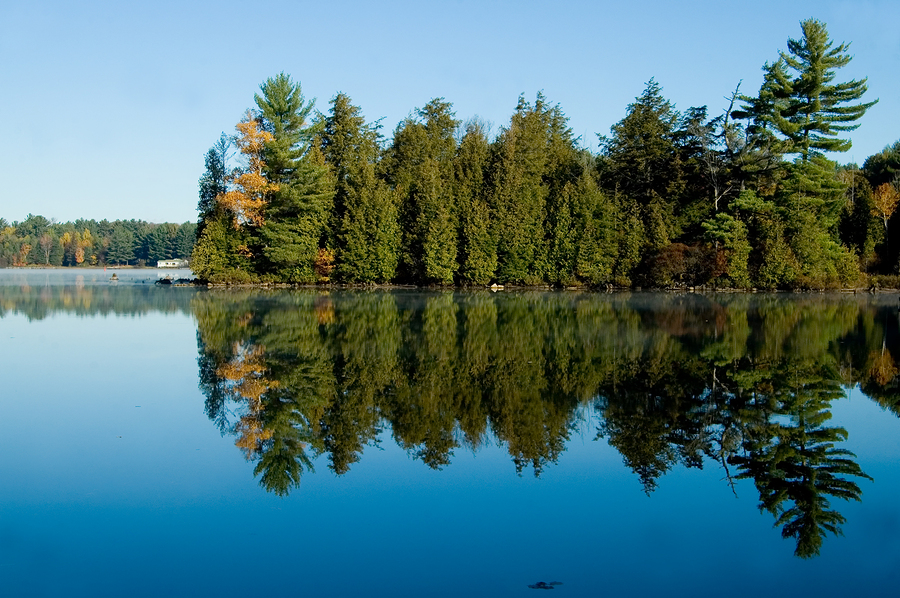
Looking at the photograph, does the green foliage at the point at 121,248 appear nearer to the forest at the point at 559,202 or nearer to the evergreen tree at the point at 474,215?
the forest at the point at 559,202

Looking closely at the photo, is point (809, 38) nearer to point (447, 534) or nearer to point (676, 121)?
point (676, 121)

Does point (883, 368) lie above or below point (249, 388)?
above

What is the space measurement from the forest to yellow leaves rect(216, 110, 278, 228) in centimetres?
11

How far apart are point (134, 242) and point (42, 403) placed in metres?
121

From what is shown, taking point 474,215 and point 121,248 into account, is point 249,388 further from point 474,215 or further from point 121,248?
point 121,248

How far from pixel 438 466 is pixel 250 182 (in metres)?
39.6

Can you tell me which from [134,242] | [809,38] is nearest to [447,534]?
[809,38]

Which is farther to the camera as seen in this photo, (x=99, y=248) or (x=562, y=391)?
(x=99, y=248)

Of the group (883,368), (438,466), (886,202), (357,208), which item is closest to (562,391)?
(438,466)

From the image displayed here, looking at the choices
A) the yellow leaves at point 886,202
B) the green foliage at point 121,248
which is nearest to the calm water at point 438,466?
the yellow leaves at point 886,202

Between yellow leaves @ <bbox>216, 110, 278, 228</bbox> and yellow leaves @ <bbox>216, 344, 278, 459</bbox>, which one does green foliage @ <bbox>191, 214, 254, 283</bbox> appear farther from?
yellow leaves @ <bbox>216, 344, 278, 459</bbox>

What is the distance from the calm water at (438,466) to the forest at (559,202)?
28323 millimetres

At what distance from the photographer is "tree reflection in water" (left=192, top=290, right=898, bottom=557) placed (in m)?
8.15

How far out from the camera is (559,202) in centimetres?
4706
